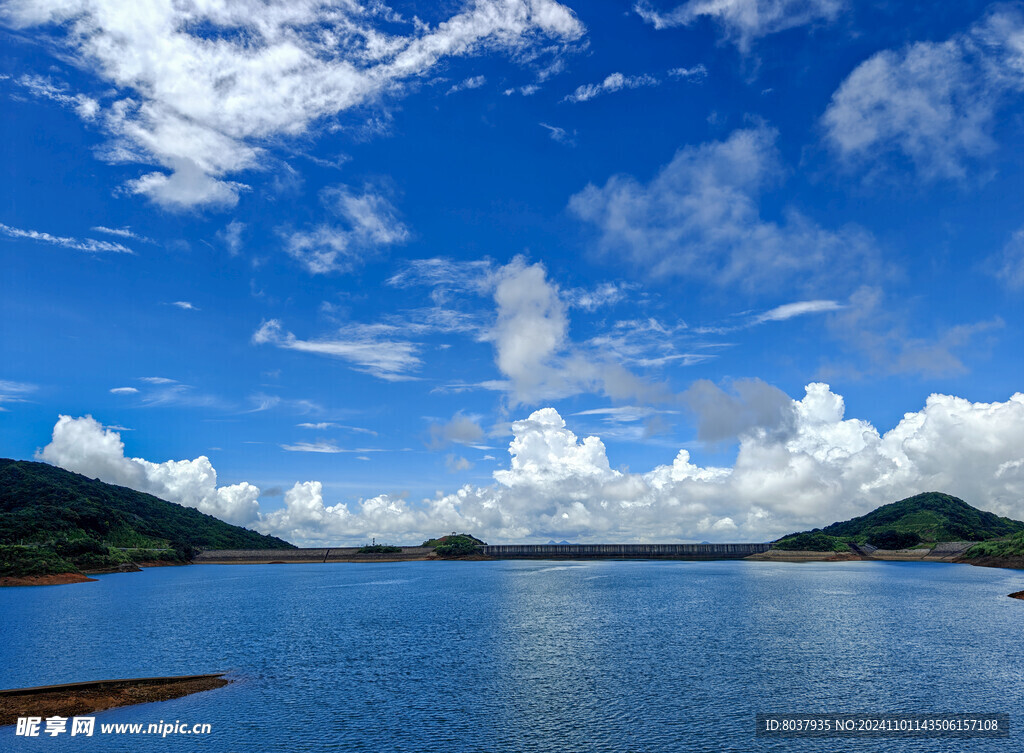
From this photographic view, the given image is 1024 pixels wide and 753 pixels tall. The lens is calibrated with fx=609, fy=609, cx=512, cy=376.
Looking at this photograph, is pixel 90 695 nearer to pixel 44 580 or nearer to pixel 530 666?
pixel 530 666

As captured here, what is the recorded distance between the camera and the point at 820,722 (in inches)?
1785

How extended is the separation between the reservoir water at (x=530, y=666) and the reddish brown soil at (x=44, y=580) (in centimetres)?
6058

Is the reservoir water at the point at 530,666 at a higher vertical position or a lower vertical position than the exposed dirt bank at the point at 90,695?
lower

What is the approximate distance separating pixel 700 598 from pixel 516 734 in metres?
98.2

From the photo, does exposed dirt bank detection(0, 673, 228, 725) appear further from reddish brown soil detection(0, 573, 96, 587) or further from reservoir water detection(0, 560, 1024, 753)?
reddish brown soil detection(0, 573, 96, 587)

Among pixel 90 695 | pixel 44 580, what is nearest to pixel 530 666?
pixel 90 695

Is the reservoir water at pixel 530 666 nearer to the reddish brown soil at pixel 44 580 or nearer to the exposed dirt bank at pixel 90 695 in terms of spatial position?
the exposed dirt bank at pixel 90 695

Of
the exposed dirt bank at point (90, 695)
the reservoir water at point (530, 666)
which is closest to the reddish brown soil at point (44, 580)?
the reservoir water at point (530, 666)

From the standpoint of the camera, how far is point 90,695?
165 ft

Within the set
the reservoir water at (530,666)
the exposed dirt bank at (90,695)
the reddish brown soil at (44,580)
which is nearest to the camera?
the reservoir water at (530,666)

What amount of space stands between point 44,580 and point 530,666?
603ft

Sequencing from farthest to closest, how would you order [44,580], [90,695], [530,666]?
1. [44,580]
2. [530,666]
3. [90,695]

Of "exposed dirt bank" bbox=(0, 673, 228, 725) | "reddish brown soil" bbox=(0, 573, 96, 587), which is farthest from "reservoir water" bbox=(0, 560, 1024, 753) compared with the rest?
"reddish brown soil" bbox=(0, 573, 96, 587)

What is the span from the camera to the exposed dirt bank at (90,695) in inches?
1858
